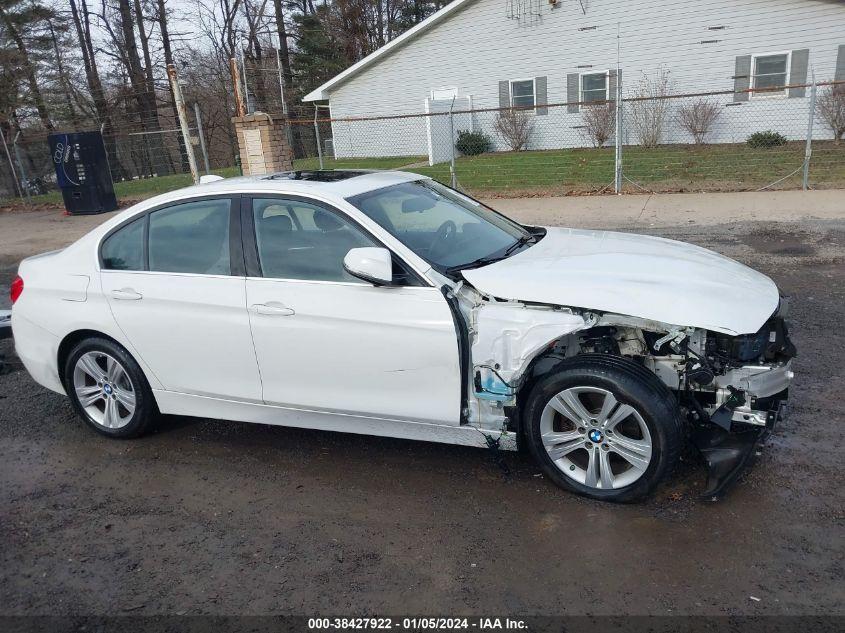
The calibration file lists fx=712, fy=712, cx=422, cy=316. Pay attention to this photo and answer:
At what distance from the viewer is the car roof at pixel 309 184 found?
13.8 feet

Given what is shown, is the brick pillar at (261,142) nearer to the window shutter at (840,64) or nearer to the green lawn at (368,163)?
the green lawn at (368,163)

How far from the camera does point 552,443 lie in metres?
3.65

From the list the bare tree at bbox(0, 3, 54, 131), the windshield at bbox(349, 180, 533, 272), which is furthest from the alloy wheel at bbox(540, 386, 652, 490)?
the bare tree at bbox(0, 3, 54, 131)

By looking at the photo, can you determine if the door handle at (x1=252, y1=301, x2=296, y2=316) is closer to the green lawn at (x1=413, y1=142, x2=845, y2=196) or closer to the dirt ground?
the dirt ground

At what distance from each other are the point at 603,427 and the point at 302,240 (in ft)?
6.43

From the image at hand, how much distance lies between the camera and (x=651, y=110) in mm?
20219

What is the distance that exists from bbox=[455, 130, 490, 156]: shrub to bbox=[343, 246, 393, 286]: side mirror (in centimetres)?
1986

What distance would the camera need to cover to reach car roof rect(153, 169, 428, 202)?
4195 mm

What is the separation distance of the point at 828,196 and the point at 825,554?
10.4 m

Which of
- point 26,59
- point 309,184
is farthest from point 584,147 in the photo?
point 26,59

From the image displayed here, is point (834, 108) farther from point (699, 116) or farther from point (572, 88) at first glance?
point (572, 88)

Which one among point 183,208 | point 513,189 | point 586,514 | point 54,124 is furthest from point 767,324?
point 54,124

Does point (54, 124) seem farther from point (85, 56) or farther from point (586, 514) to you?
point (586, 514)

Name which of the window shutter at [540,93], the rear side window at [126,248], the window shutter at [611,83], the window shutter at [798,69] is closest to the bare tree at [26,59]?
the window shutter at [540,93]
